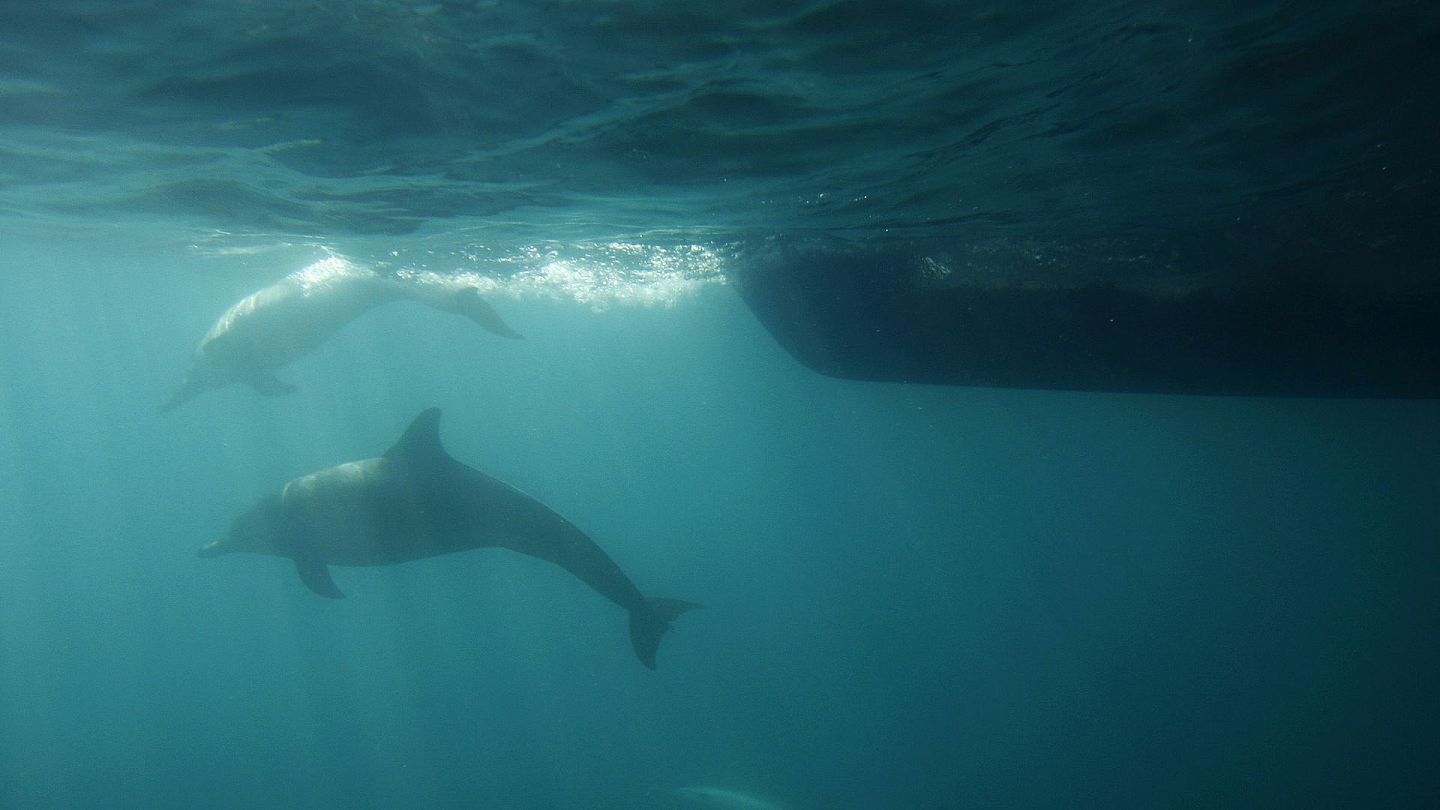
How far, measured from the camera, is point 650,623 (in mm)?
10828

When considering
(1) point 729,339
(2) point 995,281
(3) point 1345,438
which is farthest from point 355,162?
(3) point 1345,438

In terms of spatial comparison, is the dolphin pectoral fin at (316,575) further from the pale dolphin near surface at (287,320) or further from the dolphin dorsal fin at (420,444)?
the pale dolphin near surface at (287,320)

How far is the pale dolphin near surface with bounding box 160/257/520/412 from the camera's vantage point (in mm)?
14414

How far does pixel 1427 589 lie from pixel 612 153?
6980 cm

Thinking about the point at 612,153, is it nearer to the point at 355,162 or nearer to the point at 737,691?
the point at 355,162

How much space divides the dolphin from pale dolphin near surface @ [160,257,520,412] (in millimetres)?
4557

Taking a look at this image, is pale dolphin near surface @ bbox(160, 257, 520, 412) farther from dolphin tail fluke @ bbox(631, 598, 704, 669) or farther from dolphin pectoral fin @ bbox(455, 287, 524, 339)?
dolphin tail fluke @ bbox(631, 598, 704, 669)

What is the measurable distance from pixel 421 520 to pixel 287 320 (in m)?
7.44

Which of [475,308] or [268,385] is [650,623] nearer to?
[475,308]

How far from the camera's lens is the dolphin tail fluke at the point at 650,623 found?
1074cm

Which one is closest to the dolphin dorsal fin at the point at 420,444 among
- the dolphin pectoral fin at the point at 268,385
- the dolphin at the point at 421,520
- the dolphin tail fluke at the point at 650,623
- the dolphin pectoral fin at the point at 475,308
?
the dolphin at the point at 421,520

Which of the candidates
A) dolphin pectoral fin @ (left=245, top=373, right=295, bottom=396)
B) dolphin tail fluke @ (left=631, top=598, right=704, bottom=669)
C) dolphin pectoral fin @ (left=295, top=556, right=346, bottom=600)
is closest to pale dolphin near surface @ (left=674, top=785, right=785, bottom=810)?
dolphin tail fluke @ (left=631, top=598, right=704, bottom=669)

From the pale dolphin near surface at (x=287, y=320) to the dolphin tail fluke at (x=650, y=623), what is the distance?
5.91 m

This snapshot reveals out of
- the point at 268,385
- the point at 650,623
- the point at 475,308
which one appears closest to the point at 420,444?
the point at 650,623
